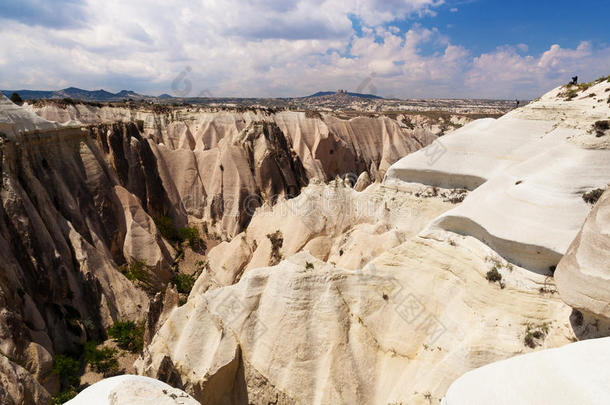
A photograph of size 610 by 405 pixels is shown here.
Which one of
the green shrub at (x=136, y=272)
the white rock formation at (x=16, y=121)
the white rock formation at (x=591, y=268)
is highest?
the white rock formation at (x=16, y=121)

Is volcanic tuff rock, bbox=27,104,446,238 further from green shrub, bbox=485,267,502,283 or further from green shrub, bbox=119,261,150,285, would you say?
green shrub, bbox=485,267,502,283

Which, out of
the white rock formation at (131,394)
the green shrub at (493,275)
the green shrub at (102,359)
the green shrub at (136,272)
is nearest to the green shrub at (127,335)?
the green shrub at (102,359)

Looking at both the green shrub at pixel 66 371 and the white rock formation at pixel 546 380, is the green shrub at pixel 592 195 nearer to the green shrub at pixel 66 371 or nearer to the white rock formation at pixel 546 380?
the white rock formation at pixel 546 380

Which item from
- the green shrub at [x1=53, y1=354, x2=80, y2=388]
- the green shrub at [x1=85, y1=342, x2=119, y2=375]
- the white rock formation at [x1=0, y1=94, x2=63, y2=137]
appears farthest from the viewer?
the white rock formation at [x1=0, y1=94, x2=63, y2=137]

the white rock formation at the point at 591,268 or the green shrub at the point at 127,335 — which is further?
the green shrub at the point at 127,335

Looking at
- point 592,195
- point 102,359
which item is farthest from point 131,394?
point 102,359

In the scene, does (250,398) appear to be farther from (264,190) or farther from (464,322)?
(264,190)

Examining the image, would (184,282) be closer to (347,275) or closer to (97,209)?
(97,209)

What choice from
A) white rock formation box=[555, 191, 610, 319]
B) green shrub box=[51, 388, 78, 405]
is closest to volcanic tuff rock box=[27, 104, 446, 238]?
green shrub box=[51, 388, 78, 405]
